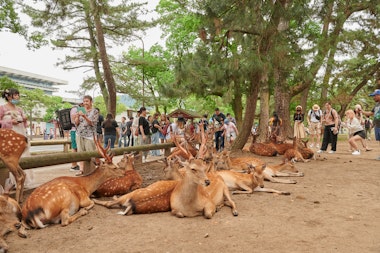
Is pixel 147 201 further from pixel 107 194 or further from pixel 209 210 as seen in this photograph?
pixel 107 194

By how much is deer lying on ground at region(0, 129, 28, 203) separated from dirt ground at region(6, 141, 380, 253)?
2.93ft

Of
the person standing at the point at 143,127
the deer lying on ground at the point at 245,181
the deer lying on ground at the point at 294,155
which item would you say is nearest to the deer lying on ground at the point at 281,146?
the deer lying on ground at the point at 294,155

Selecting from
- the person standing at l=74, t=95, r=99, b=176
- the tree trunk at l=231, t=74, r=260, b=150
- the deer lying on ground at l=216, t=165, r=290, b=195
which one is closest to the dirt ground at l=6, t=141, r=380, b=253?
the deer lying on ground at l=216, t=165, r=290, b=195

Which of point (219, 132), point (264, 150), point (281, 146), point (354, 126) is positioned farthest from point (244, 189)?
point (219, 132)

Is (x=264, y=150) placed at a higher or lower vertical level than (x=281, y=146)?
lower

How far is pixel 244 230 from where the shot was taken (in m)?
3.55

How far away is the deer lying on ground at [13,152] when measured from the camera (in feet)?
13.6

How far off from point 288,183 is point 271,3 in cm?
396

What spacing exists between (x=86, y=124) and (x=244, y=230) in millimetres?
3822

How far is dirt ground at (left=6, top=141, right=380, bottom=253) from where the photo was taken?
309 cm

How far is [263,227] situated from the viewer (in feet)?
11.9

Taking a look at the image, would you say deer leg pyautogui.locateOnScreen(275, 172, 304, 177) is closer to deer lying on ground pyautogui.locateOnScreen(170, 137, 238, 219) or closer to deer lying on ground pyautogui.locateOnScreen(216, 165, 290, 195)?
deer lying on ground pyautogui.locateOnScreen(216, 165, 290, 195)

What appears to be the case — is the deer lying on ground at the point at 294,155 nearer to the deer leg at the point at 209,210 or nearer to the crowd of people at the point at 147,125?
the crowd of people at the point at 147,125

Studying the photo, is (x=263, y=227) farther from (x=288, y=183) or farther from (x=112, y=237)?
(x=288, y=183)
